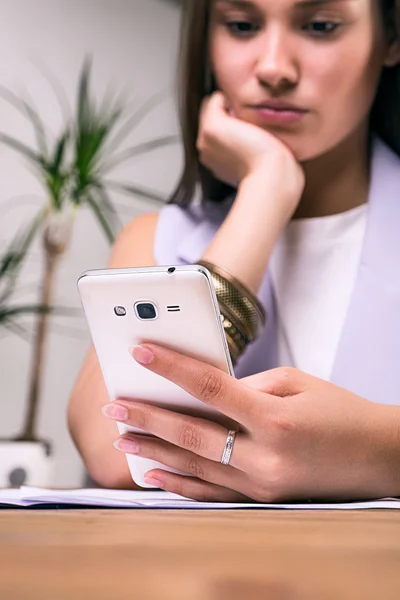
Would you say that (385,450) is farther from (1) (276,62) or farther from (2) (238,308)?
(1) (276,62)

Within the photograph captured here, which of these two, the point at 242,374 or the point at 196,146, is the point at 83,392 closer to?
the point at 242,374

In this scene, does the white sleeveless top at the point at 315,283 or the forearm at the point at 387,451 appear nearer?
the forearm at the point at 387,451

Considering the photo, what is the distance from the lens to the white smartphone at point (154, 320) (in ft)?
1.85

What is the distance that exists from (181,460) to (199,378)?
0.11 m

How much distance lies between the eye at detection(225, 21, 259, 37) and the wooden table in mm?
842

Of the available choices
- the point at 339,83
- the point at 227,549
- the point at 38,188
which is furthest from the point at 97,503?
the point at 38,188

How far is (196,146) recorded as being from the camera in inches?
51.3

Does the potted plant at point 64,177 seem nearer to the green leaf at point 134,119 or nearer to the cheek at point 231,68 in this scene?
the green leaf at point 134,119

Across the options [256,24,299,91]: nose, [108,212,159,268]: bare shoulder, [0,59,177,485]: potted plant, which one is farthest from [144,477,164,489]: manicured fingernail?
[0,59,177,485]: potted plant

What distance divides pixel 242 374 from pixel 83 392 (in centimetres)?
24

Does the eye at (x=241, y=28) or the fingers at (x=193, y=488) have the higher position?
the eye at (x=241, y=28)

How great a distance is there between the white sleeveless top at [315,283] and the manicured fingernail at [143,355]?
507mm

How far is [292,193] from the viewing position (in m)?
1.06

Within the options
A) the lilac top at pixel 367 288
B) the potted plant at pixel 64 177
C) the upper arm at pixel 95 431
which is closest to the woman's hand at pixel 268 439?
the upper arm at pixel 95 431
